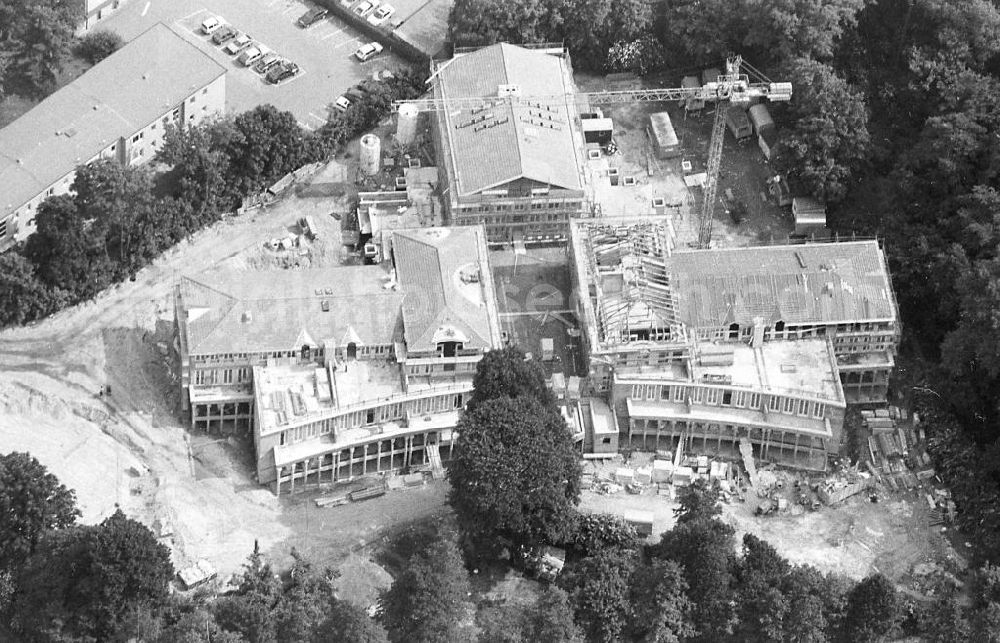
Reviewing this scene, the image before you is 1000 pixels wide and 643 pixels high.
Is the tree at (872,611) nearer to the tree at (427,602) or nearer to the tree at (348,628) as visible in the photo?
the tree at (427,602)

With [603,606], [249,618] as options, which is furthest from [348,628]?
[603,606]

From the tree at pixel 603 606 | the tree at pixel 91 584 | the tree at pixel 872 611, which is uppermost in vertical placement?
Result: the tree at pixel 91 584

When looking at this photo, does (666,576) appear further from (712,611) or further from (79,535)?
(79,535)

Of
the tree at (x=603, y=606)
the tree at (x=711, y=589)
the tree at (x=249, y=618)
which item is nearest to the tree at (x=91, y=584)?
the tree at (x=249, y=618)

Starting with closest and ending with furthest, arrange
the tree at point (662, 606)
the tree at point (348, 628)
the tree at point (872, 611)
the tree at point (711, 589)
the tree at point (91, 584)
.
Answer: the tree at point (348, 628) → the tree at point (91, 584) → the tree at point (662, 606) → the tree at point (872, 611) → the tree at point (711, 589)

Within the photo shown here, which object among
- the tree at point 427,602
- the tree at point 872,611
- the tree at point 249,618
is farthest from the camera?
the tree at point 872,611

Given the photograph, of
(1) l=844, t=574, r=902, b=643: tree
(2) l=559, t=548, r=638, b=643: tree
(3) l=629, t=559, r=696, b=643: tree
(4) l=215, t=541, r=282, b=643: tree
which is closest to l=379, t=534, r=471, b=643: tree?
(4) l=215, t=541, r=282, b=643: tree

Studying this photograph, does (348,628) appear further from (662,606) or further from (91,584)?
(662,606)
